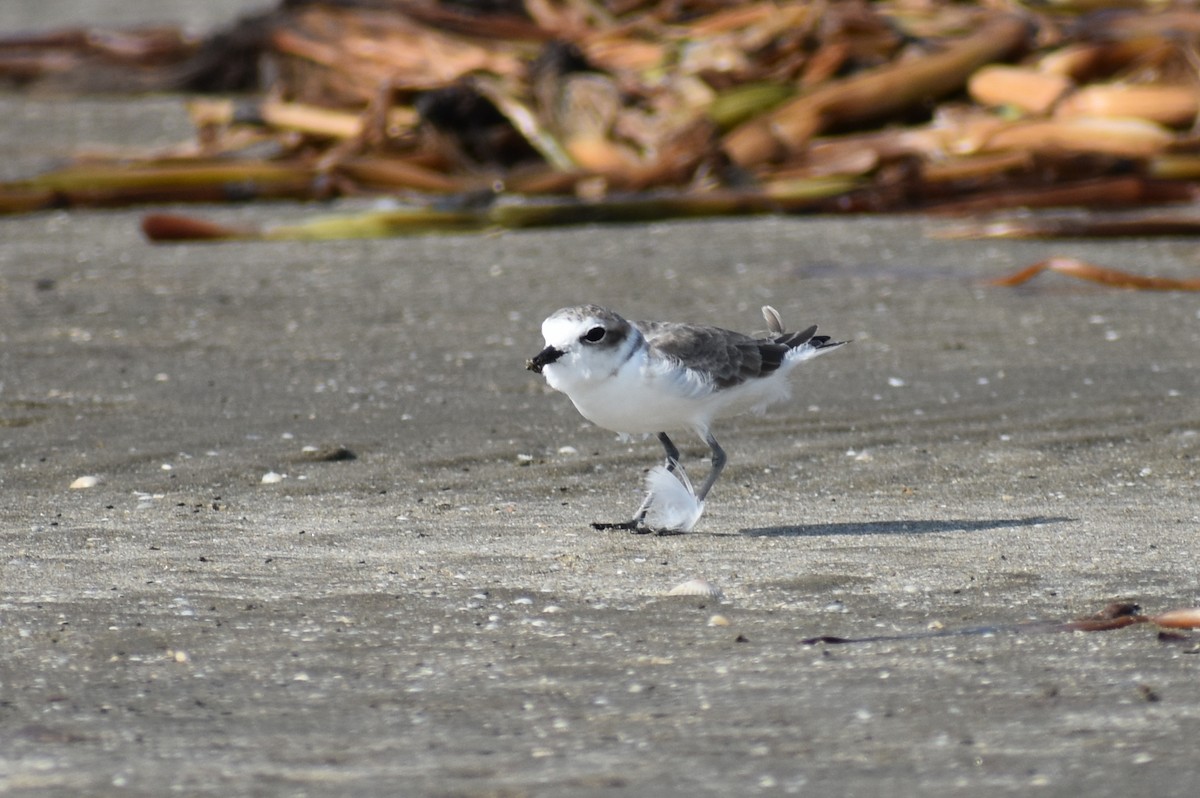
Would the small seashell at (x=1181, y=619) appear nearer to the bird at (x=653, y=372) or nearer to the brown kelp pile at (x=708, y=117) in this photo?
the bird at (x=653, y=372)

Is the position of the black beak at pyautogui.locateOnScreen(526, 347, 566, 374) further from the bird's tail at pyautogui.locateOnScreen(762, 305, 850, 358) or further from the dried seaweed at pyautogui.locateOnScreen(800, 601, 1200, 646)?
the dried seaweed at pyautogui.locateOnScreen(800, 601, 1200, 646)

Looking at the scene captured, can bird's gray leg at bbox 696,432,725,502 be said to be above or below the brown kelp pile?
above

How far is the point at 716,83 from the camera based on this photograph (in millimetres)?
12281

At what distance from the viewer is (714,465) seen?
207 inches

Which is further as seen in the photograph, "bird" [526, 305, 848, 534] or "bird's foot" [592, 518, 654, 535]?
"bird's foot" [592, 518, 654, 535]

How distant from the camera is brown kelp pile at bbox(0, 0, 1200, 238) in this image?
1057cm

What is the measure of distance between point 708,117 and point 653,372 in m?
6.89

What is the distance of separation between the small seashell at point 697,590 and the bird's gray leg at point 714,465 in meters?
0.76

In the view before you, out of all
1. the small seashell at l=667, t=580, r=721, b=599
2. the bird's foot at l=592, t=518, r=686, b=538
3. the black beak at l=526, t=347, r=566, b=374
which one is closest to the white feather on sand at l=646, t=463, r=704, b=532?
the bird's foot at l=592, t=518, r=686, b=538

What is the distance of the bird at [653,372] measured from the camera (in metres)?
4.77

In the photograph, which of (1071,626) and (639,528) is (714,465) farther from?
(1071,626)

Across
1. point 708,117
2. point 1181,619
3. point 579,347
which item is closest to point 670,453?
point 579,347

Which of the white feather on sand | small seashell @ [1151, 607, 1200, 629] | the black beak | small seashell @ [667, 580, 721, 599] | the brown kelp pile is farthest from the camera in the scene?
the brown kelp pile

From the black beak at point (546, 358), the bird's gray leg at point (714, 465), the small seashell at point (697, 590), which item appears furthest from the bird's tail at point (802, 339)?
the small seashell at point (697, 590)
